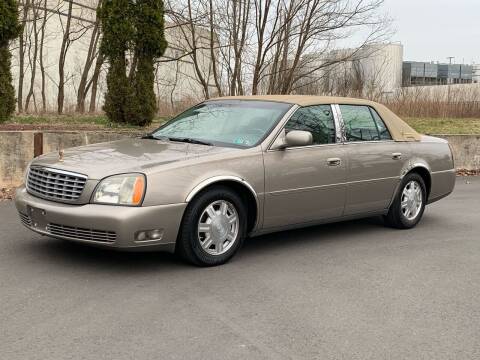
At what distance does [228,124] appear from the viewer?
6355 millimetres

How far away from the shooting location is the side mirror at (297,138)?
19.6 ft

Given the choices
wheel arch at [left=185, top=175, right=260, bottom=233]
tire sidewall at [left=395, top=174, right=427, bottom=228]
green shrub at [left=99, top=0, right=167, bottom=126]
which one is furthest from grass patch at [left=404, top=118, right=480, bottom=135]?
wheel arch at [left=185, top=175, right=260, bottom=233]

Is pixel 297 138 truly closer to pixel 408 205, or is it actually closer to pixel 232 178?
pixel 232 178

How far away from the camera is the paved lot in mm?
3809

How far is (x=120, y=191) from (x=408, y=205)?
12.7ft

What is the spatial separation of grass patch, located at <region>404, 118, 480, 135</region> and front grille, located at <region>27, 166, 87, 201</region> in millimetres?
12038

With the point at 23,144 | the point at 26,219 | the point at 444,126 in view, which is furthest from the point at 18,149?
the point at 444,126

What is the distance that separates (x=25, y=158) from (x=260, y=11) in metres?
8.89

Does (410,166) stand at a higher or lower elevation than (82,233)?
higher

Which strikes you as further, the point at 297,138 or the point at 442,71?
the point at 442,71

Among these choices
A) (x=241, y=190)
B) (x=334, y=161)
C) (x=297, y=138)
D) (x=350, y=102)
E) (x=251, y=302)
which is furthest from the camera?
(x=350, y=102)

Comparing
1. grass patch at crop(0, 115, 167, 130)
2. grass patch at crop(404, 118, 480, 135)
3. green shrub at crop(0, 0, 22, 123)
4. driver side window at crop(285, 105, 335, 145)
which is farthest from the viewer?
grass patch at crop(404, 118, 480, 135)

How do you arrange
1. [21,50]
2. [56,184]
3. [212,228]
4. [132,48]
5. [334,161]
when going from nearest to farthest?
[56,184]
[212,228]
[334,161]
[132,48]
[21,50]

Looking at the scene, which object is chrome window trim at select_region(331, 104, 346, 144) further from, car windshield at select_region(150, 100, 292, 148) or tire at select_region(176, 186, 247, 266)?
tire at select_region(176, 186, 247, 266)
